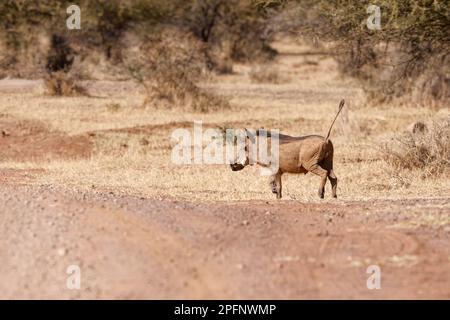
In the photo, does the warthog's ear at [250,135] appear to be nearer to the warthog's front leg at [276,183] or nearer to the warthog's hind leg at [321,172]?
the warthog's front leg at [276,183]

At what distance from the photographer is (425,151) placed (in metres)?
12.6

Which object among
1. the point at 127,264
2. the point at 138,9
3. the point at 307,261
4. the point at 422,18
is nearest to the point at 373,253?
the point at 307,261

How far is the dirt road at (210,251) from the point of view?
19.0ft

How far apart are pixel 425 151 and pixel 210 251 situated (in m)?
7.04

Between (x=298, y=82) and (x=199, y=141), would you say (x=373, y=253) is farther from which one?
(x=298, y=82)

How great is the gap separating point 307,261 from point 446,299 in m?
1.01

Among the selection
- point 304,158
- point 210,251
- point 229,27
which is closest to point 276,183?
point 304,158

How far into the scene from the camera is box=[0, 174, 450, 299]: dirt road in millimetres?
5789

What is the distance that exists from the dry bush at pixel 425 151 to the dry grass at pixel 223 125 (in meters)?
0.15

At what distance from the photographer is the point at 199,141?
16250mm

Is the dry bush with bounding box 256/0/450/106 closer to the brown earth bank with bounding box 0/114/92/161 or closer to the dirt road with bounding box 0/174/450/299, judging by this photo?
the brown earth bank with bounding box 0/114/92/161

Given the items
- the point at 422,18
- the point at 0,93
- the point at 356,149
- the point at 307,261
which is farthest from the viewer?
the point at 0,93

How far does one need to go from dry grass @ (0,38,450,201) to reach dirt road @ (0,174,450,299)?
248 centimetres

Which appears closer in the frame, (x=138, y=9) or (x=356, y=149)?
(x=356, y=149)
